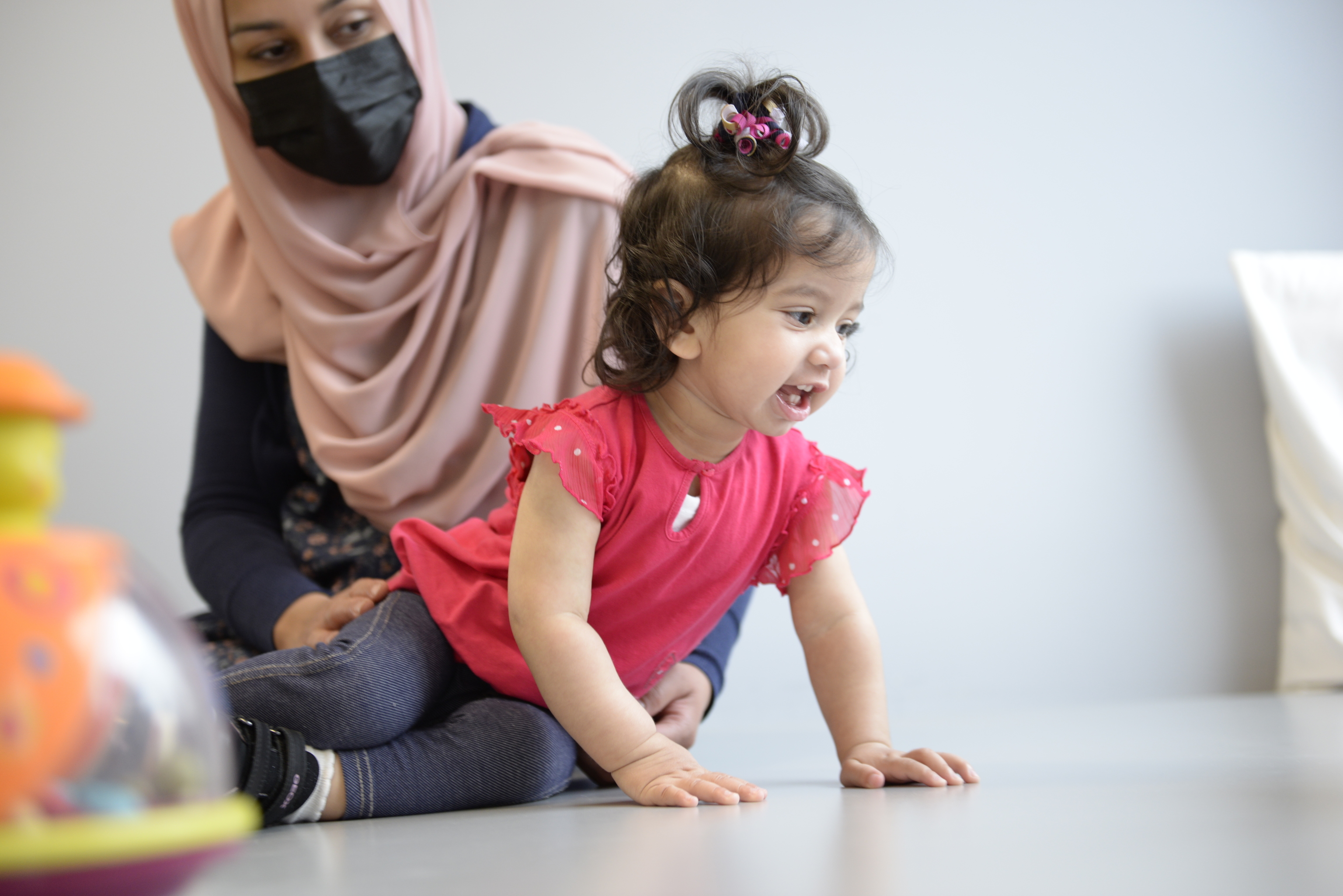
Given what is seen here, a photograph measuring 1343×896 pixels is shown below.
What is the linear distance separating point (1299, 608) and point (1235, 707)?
47 centimetres

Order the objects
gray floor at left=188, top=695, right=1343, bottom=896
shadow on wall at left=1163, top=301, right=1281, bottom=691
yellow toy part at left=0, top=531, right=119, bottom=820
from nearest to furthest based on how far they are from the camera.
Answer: yellow toy part at left=0, top=531, right=119, bottom=820
gray floor at left=188, top=695, right=1343, bottom=896
shadow on wall at left=1163, top=301, right=1281, bottom=691

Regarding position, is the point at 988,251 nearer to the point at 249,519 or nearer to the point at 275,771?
the point at 249,519

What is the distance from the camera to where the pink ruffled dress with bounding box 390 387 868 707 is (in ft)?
3.16

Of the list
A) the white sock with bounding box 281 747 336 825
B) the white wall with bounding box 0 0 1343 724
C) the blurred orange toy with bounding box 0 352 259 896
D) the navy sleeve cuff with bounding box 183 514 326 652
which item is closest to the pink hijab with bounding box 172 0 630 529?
the navy sleeve cuff with bounding box 183 514 326 652

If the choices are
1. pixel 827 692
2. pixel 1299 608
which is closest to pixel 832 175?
pixel 827 692

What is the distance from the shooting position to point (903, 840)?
0.61 meters

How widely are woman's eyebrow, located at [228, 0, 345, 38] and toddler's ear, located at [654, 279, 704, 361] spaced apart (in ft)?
1.84

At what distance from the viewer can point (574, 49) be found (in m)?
2.03

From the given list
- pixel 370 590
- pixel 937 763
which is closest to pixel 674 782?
pixel 937 763

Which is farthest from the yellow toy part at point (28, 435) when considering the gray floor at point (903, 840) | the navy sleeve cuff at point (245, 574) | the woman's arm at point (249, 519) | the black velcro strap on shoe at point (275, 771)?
the navy sleeve cuff at point (245, 574)

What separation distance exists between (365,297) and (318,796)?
2.27 feet

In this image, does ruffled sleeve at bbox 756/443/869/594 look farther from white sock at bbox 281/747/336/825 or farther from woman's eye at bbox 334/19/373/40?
woman's eye at bbox 334/19/373/40

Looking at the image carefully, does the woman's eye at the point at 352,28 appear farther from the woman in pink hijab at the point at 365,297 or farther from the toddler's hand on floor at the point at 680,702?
the toddler's hand on floor at the point at 680,702

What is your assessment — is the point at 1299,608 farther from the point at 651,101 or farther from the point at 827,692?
the point at 651,101
